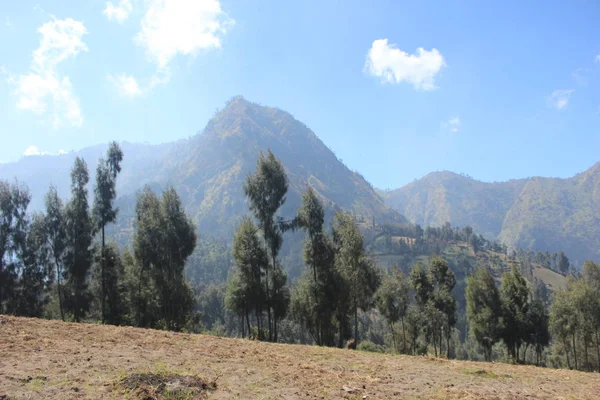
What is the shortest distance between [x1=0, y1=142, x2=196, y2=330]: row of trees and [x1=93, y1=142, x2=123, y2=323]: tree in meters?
0.03

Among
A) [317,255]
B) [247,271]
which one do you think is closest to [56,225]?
[247,271]

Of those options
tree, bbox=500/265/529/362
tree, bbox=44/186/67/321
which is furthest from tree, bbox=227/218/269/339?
tree, bbox=500/265/529/362

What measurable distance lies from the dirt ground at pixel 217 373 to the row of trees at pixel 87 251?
69.2ft

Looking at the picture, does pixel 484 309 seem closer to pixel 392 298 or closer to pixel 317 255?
pixel 392 298

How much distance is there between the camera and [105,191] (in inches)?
1558

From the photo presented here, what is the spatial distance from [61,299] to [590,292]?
63.2 metres

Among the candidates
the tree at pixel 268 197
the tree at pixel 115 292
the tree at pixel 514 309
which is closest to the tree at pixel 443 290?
the tree at pixel 514 309

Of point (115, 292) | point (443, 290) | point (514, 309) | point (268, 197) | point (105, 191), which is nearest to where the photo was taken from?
point (268, 197)

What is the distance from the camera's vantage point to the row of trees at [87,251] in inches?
1521

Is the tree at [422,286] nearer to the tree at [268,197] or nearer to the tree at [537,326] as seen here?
the tree at [537,326]

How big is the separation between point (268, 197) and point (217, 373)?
25889 mm

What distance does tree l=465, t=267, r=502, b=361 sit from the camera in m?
46.3

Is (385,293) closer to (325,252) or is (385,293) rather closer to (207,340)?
(325,252)

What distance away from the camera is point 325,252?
3653cm
